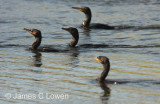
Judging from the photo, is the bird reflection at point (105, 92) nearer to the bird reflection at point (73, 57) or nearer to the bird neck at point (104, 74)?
the bird neck at point (104, 74)

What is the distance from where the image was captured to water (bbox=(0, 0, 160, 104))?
39.4 feet

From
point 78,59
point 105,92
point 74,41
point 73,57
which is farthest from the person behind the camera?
point 74,41

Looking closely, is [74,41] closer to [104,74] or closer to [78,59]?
[78,59]

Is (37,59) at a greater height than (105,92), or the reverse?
(105,92)

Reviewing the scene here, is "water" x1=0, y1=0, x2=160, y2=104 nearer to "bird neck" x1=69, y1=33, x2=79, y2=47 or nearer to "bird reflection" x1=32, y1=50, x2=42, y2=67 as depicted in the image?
"bird reflection" x1=32, y1=50, x2=42, y2=67

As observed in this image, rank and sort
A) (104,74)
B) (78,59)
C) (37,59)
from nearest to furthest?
(104,74) < (78,59) < (37,59)

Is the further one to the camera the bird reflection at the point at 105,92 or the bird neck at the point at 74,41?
the bird neck at the point at 74,41

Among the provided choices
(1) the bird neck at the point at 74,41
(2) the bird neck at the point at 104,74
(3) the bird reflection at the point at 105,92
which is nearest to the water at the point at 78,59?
(3) the bird reflection at the point at 105,92

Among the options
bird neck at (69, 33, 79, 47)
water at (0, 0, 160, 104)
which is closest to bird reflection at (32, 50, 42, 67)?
water at (0, 0, 160, 104)

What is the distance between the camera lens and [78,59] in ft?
54.9

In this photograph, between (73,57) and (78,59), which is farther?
(73,57)

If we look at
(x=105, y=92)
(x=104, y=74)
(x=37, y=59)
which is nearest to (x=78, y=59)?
(x=37, y=59)

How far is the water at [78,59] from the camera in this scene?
12016 mm

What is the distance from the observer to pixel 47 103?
1141 centimetres
